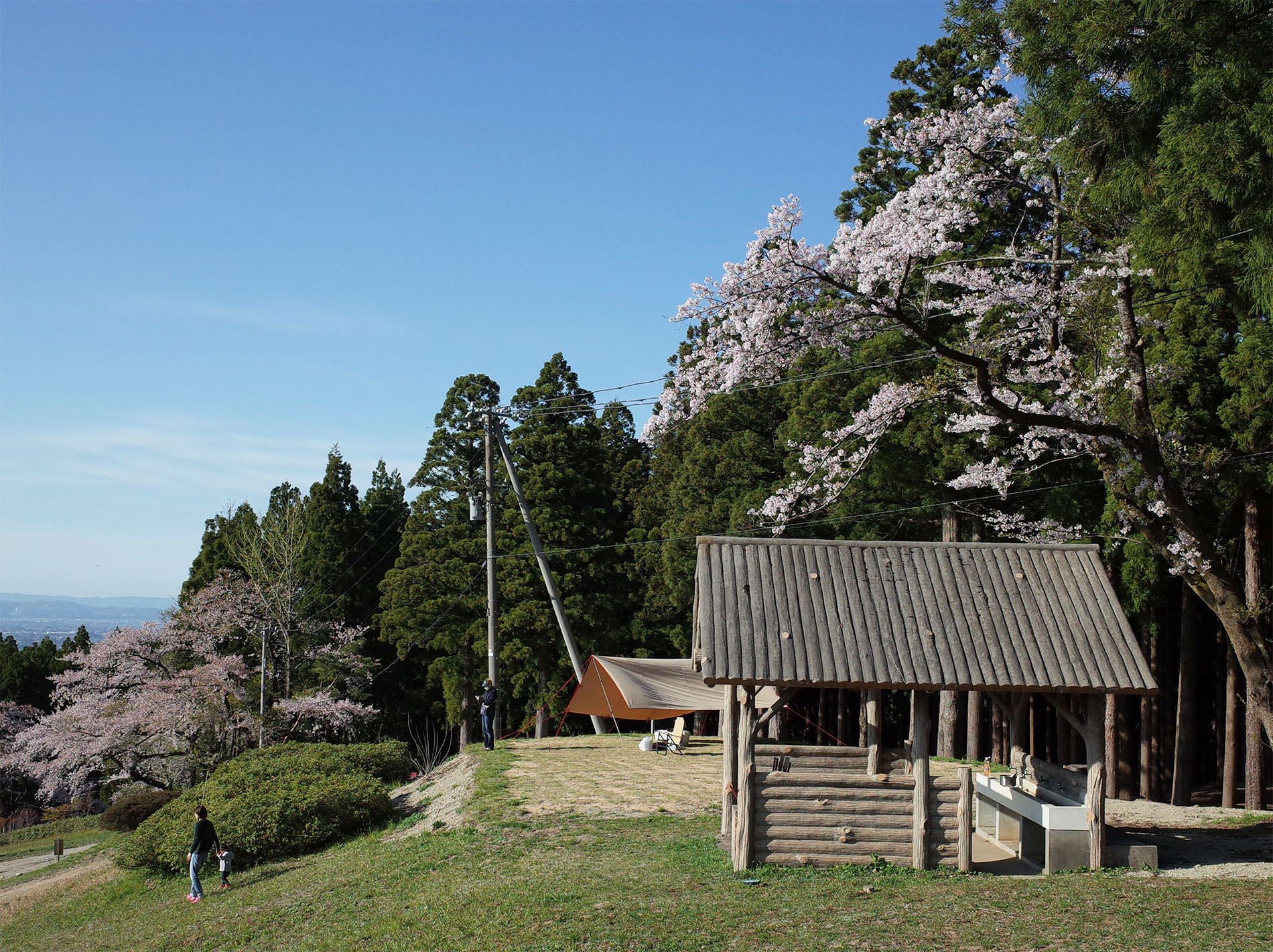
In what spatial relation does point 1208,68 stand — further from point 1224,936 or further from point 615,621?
point 615,621

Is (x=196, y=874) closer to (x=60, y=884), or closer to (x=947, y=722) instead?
(x=60, y=884)

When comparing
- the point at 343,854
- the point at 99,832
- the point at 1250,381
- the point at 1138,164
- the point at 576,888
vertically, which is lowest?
the point at 99,832

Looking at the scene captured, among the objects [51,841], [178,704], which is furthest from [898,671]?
[51,841]

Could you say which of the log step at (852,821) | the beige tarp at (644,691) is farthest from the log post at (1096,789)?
the beige tarp at (644,691)

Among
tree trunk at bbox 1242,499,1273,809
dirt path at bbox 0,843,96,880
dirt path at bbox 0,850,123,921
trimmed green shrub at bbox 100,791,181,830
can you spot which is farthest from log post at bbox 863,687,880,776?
dirt path at bbox 0,843,96,880

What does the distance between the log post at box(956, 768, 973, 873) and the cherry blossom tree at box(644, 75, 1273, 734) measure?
10.4ft

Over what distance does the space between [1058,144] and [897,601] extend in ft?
17.4

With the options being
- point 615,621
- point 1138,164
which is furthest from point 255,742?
point 1138,164

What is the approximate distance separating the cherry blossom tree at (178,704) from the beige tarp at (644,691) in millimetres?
6778

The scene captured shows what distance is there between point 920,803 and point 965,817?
0.55 metres

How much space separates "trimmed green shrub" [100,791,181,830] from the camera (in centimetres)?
2638

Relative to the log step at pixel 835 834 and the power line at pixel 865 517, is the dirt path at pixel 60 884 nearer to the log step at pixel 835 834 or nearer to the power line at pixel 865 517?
the power line at pixel 865 517

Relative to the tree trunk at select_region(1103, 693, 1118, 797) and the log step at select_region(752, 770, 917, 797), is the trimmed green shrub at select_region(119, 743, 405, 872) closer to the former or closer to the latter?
the log step at select_region(752, 770, 917, 797)

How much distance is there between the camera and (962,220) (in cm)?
1094
